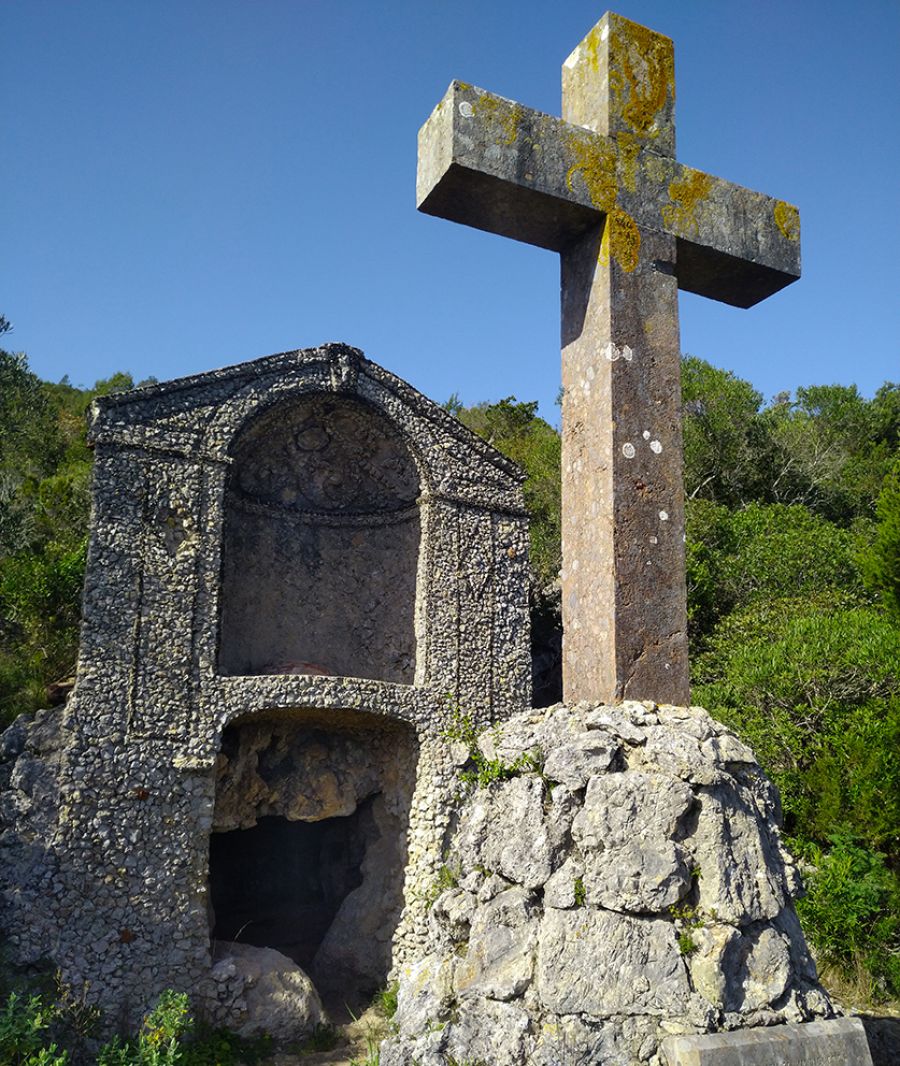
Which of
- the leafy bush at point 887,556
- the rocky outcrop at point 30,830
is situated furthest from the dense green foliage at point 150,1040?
the leafy bush at point 887,556

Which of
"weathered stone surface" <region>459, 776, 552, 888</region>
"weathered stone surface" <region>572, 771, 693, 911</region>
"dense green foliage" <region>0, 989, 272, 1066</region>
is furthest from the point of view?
"dense green foliage" <region>0, 989, 272, 1066</region>

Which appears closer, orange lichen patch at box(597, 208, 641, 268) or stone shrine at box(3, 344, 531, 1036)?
orange lichen patch at box(597, 208, 641, 268)

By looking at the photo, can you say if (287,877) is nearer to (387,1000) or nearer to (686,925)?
(387,1000)

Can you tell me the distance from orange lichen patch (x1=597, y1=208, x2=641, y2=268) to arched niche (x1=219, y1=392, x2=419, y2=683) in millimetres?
9835

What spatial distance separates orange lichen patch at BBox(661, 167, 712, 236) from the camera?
17.2ft

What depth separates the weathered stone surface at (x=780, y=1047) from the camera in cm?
351

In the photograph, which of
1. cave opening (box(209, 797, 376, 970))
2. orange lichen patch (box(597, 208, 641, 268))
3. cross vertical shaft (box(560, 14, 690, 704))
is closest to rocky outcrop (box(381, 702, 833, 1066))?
cross vertical shaft (box(560, 14, 690, 704))

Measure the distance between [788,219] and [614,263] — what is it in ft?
4.40

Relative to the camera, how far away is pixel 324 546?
51.7ft

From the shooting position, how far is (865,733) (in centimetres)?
1320

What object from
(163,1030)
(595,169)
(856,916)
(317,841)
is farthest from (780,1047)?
(317,841)

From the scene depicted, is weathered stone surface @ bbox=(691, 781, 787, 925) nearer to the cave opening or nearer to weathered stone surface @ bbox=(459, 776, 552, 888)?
weathered stone surface @ bbox=(459, 776, 552, 888)

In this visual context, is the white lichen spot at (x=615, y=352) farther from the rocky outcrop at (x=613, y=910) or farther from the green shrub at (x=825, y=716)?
the green shrub at (x=825, y=716)

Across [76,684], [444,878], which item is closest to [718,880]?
[444,878]
